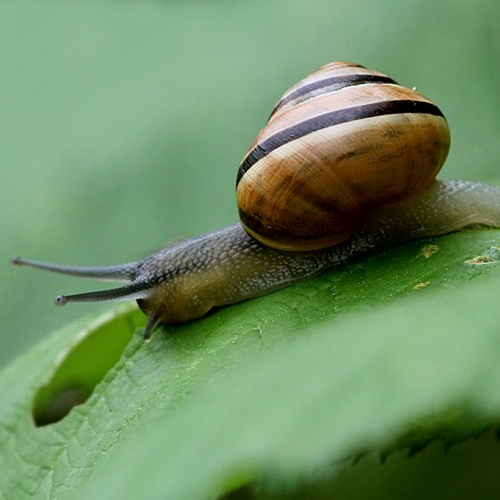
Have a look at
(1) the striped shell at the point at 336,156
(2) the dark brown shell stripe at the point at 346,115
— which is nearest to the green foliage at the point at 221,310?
(1) the striped shell at the point at 336,156

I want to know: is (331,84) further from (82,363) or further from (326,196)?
(82,363)

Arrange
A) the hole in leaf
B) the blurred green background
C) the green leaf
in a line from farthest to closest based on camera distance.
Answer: the blurred green background → the hole in leaf → the green leaf

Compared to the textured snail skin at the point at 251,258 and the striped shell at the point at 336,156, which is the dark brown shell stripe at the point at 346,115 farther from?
the textured snail skin at the point at 251,258

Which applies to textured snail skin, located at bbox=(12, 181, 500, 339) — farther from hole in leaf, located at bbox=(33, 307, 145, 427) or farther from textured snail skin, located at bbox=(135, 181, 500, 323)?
hole in leaf, located at bbox=(33, 307, 145, 427)

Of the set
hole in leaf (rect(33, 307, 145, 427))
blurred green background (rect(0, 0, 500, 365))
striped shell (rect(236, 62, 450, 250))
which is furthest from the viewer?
blurred green background (rect(0, 0, 500, 365))

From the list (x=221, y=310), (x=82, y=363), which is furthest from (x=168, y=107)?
(x=221, y=310)

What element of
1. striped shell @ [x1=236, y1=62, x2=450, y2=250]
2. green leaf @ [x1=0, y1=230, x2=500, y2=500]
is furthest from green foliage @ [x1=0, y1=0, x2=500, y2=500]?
striped shell @ [x1=236, y1=62, x2=450, y2=250]
